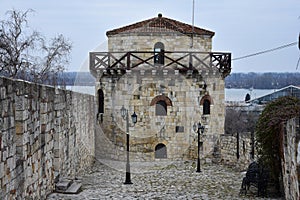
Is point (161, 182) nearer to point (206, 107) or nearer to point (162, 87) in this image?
point (162, 87)

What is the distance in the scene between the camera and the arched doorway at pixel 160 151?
18906 millimetres

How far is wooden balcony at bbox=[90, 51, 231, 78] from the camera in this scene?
18.4 m

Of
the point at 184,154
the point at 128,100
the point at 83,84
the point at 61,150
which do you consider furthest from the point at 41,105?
the point at 83,84

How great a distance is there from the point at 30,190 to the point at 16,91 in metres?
1.94

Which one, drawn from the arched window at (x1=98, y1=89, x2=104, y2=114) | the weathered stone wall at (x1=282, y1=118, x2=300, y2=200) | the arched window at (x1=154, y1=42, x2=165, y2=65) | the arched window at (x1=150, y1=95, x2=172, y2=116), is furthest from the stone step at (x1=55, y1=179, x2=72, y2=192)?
the arched window at (x1=154, y1=42, x2=165, y2=65)

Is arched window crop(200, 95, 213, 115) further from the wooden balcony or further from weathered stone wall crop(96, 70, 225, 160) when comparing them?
the wooden balcony

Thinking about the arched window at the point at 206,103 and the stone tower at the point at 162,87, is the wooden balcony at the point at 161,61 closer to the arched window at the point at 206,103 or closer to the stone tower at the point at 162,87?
the stone tower at the point at 162,87

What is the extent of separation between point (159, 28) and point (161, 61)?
5.12 ft

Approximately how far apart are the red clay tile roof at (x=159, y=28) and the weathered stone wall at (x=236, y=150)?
5142 millimetres

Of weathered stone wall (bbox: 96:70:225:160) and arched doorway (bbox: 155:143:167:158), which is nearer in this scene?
weathered stone wall (bbox: 96:70:225:160)

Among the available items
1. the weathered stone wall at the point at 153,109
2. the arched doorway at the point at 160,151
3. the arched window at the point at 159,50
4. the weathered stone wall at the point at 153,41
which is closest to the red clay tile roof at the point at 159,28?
the weathered stone wall at the point at 153,41

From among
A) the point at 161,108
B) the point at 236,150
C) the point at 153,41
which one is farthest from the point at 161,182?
the point at 153,41

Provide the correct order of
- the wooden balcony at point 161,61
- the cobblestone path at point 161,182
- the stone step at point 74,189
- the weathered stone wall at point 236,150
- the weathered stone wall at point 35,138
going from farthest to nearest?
the wooden balcony at point 161,61, the weathered stone wall at point 236,150, the cobblestone path at point 161,182, the stone step at point 74,189, the weathered stone wall at point 35,138

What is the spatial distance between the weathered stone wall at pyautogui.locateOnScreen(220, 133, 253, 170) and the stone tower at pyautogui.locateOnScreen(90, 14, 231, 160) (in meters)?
1.23
